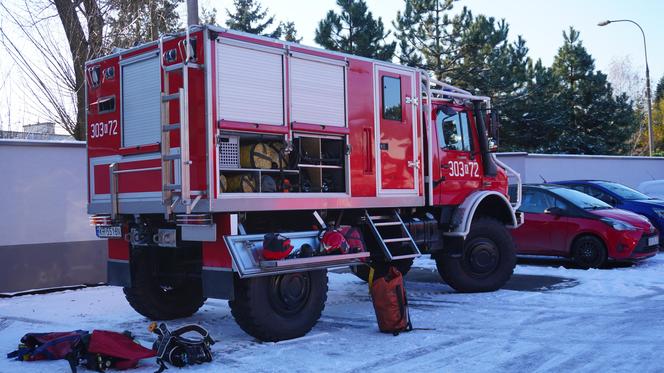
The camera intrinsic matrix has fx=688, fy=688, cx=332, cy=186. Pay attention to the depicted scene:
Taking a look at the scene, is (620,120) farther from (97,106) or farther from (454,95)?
(97,106)

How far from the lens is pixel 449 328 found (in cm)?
754

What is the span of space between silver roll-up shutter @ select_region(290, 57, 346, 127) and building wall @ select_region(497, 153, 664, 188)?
36.5 feet

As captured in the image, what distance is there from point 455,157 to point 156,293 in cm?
457

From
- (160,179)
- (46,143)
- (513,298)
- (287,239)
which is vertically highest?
(46,143)

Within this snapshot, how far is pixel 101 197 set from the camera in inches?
315

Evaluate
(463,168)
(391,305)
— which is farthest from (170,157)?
(463,168)

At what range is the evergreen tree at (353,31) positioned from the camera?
2953 centimetres

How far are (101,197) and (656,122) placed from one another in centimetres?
5934

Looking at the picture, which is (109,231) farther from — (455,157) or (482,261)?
(482,261)

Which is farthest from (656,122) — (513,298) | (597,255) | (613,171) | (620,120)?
(513,298)

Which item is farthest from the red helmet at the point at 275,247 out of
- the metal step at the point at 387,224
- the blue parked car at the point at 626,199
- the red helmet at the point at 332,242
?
the blue parked car at the point at 626,199

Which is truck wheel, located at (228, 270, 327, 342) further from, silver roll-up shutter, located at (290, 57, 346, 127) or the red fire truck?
silver roll-up shutter, located at (290, 57, 346, 127)

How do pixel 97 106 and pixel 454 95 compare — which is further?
pixel 454 95

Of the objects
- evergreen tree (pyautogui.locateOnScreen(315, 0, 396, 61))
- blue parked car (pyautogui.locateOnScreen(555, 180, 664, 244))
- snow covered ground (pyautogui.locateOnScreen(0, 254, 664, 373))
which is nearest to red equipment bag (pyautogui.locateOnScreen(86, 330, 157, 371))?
snow covered ground (pyautogui.locateOnScreen(0, 254, 664, 373))
